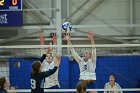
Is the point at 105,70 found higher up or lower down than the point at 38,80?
lower down

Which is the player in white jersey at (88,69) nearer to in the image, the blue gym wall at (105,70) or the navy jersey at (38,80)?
the navy jersey at (38,80)

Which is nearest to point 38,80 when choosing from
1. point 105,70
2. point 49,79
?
point 49,79

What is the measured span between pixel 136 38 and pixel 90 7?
5.93ft

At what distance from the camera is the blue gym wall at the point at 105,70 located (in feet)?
37.6

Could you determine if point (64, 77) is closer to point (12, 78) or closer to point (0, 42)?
point (12, 78)

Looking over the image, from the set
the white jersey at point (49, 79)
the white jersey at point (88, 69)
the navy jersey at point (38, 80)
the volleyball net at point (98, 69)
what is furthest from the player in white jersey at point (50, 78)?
the navy jersey at point (38, 80)

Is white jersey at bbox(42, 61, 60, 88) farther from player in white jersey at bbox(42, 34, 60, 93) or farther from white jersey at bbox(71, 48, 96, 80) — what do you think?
white jersey at bbox(71, 48, 96, 80)

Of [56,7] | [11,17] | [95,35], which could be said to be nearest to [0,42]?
[11,17]

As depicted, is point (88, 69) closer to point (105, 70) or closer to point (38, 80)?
point (38, 80)

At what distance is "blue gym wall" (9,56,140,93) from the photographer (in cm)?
1145

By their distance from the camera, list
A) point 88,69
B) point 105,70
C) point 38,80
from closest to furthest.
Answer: point 38,80
point 88,69
point 105,70

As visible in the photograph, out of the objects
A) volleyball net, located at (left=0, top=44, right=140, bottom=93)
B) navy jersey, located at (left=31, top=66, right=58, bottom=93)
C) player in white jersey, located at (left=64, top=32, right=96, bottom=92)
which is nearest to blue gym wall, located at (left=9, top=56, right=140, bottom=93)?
volleyball net, located at (left=0, top=44, right=140, bottom=93)

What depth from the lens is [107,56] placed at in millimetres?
11773

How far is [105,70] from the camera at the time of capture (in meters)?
11.6
